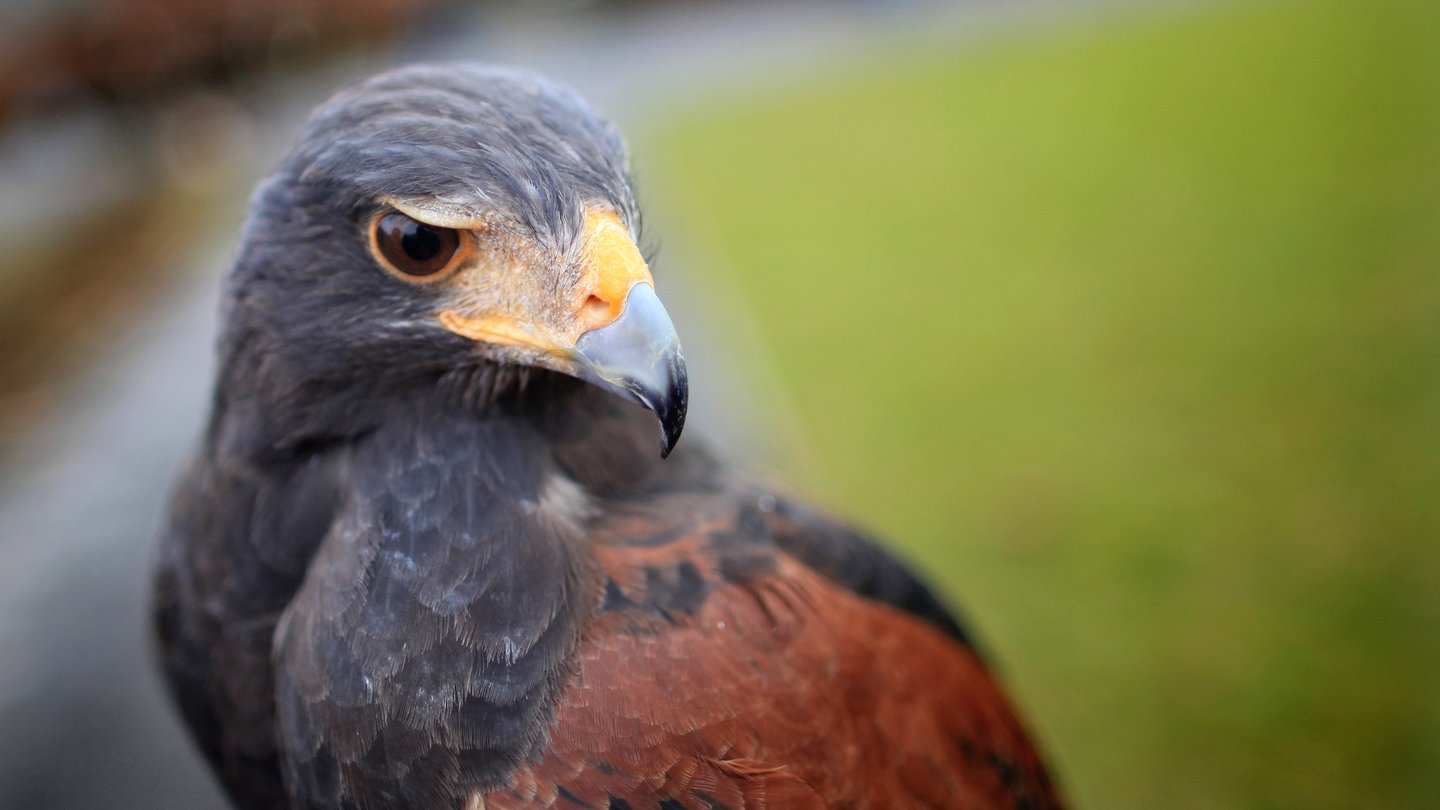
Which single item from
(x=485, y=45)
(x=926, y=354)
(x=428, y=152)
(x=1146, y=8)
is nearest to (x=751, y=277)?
(x=926, y=354)

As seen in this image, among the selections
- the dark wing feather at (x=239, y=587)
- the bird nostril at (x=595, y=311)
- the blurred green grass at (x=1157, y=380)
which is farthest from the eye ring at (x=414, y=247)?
the blurred green grass at (x=1157, y=380)

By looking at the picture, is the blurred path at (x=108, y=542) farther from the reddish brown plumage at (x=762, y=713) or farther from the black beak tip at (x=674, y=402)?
the black beak tip at (x=674, y=402)

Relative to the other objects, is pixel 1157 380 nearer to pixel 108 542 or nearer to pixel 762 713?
pixel 762 713

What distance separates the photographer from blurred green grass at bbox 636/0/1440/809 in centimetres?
362

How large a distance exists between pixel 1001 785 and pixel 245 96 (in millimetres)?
10038

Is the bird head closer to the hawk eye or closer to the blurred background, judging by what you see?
the hawk eye

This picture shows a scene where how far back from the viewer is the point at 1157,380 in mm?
5418

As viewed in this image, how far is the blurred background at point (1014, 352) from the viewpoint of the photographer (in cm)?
342

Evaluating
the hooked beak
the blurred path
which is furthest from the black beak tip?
the blurred path

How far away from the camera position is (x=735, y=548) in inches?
68.4

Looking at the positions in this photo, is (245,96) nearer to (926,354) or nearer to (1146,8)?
(926,354)

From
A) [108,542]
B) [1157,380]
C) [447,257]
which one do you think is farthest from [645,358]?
[1157,380]

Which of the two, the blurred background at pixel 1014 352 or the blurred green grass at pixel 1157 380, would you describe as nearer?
the blurred background at pixel 1014 352

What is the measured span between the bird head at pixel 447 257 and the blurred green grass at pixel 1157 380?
2986 millimetres
